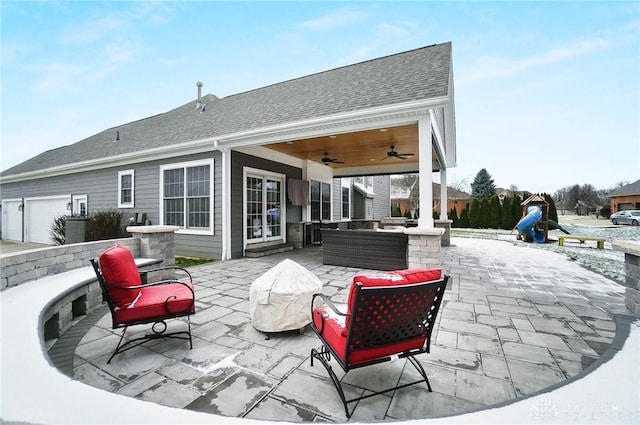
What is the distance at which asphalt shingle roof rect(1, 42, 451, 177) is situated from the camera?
5129 millimetres

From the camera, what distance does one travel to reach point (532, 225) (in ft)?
33.2

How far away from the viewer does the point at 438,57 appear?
588cm

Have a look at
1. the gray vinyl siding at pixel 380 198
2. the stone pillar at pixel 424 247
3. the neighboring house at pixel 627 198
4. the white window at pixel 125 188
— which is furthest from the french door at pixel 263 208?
the neighboring house at pixel 627 198

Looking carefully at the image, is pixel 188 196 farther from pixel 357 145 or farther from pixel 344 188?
pixel 344 188

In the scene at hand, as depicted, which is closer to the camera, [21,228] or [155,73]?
[155,73]

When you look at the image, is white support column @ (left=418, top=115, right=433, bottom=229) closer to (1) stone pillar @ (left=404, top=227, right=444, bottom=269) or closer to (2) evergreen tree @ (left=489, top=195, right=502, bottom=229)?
(1) stone pillar @ (left=404, top=227, right=444, bottom=269)

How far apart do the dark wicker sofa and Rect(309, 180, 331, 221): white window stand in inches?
148

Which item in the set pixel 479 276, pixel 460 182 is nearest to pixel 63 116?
pixel 479 276

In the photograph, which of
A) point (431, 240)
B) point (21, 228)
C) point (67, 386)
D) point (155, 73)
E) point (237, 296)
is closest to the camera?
point (67, 386)

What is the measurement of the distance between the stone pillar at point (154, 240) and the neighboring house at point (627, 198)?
116ft

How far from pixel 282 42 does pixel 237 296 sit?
736 cm

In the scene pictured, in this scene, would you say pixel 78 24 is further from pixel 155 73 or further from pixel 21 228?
pixel 21 228

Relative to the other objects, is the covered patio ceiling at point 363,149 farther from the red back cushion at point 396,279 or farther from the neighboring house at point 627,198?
the neighboring house at point 627,198

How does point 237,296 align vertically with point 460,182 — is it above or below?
below
